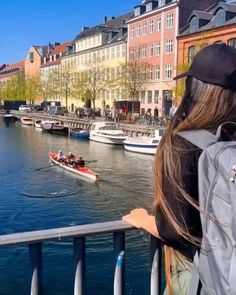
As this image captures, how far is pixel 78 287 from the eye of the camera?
243 cm

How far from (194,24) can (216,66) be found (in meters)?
50.0

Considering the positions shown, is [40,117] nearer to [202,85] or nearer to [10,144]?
[10,144]

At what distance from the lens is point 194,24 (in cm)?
4944

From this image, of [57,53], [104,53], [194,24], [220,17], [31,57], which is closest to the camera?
[220,17]

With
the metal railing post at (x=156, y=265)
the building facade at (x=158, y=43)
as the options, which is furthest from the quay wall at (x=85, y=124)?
the metal railing post at (x=156, y=265)

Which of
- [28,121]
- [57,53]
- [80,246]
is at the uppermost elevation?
[57,53]

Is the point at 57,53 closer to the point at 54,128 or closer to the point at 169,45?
the point at 54,128

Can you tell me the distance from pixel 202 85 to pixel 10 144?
43.4 m

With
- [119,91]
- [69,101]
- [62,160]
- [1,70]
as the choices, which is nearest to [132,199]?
[62,160]

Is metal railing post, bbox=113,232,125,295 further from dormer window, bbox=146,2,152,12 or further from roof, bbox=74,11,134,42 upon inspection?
roof, bbox=74,11,134,42

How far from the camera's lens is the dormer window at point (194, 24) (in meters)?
49.0

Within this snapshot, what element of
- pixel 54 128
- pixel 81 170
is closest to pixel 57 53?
pixel 54 128

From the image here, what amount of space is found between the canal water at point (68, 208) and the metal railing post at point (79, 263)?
2.00 ft

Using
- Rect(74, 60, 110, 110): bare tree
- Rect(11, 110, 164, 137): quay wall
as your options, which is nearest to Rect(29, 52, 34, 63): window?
Rect(11, 110, 164, 137): quay wall
